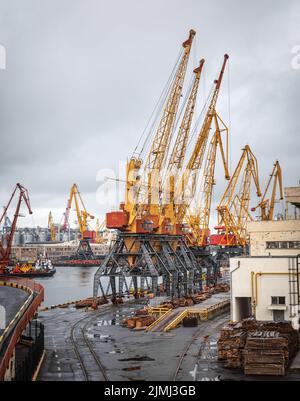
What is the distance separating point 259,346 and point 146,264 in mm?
39964

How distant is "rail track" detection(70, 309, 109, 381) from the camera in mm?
24922

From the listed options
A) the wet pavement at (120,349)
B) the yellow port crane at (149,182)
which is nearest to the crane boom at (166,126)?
the yellow port crane at (149,182)

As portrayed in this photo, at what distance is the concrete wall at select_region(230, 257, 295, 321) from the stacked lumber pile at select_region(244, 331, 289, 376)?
6.95m

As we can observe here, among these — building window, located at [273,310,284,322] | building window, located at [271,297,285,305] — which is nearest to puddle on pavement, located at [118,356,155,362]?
building window, located at [273,310,284,322]

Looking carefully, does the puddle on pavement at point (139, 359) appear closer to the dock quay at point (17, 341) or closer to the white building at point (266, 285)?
the dock quay at point (17, 341)

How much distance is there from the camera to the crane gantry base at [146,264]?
201 ft

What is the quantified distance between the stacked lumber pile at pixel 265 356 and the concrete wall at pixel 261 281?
695 centimetres

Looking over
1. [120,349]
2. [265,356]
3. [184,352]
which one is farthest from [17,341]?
[265,356]

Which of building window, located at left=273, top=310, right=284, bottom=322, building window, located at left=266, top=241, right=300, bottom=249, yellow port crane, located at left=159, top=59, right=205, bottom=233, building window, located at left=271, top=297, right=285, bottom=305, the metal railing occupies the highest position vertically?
yellow port crane, located at left=159, top=59, right=205, bottom=233

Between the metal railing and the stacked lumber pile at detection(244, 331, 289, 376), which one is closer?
the metal railing

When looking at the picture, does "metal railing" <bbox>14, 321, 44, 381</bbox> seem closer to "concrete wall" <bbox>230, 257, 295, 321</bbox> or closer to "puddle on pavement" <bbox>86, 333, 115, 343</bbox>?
"puddle on pavement" <bbox>86, 333, 115, 343</bbox>

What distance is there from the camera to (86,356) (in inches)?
1164

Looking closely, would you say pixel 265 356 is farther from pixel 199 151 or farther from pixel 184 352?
pixel 199 151
